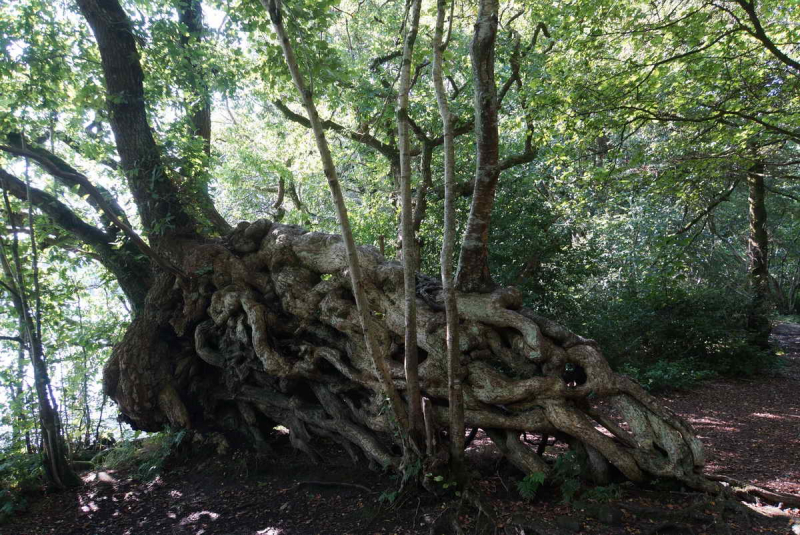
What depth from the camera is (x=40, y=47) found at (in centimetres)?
596

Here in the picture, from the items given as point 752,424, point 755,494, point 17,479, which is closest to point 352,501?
point 755,494

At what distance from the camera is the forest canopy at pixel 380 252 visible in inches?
174

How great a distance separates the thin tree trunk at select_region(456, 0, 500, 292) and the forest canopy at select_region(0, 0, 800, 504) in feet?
0.07

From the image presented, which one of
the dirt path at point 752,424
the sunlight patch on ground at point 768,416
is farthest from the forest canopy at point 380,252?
the sunlight patch on ground at point 768,416

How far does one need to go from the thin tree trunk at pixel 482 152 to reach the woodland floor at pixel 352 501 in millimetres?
1901

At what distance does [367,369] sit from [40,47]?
220 inches

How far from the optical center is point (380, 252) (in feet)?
23.6

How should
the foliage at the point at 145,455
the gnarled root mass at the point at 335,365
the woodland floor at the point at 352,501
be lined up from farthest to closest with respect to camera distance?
the foliage at the point at 145,455 < the gnarled root mass at the point at 335,365 < the woodland floor at the point at 352,501

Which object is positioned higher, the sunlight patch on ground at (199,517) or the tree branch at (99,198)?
the tree branch at (99,198)

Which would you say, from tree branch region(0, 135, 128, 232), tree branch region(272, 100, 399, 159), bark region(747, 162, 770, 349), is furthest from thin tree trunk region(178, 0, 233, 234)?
bark region(747, 162, 770, 349)

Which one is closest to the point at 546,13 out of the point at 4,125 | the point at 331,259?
the point at 331,259

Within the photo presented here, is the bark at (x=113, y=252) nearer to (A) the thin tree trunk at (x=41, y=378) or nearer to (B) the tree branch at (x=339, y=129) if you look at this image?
(A) the thin tree trunk at (x=41, y=378)

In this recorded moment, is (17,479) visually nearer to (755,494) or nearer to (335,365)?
(335,365)

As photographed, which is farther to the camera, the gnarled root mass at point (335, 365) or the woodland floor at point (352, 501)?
the gnarled root mass at point (335, 365)
